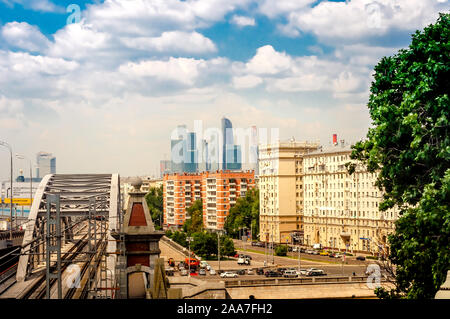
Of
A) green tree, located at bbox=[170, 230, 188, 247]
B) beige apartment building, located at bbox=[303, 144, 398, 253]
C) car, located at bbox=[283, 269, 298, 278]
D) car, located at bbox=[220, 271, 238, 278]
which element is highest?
beige apartment building, located at bbox=[303, 144, 398, 253]

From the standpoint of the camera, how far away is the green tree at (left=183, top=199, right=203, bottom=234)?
10841 centimetres

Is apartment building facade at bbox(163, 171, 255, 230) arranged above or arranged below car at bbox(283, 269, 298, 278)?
above

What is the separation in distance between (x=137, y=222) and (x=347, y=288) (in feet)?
75.1

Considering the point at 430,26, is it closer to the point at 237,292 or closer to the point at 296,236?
the point at 237,292

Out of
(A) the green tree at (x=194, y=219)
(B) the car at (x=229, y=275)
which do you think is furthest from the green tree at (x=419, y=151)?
(A) the green tree at (x=194, y=219)

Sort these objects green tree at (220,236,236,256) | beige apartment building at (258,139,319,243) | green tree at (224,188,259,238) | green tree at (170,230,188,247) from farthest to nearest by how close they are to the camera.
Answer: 1. green tree at (224,188,259,238)
2. green tree at (170,230,188,247)
3. beige apartment building at (258,139,319,243)
4. green tree at (220,236,236,256)

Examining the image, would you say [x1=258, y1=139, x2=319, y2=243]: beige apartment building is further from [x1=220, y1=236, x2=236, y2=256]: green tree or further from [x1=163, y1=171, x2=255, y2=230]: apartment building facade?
[x1=163, y1=171, x2=255, y2=230]: apartment building facade

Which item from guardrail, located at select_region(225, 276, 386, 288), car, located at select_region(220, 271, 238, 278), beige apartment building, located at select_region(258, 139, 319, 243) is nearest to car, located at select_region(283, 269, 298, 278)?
car, located at select_region(220, 271, 238, 278)

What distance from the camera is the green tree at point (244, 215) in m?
96.4

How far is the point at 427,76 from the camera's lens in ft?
55.7

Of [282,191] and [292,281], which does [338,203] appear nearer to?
[282,191]

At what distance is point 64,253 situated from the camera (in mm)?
21281

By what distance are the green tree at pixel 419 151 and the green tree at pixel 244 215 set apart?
76362 mm

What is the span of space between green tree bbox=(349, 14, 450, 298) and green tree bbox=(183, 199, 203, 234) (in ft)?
281
